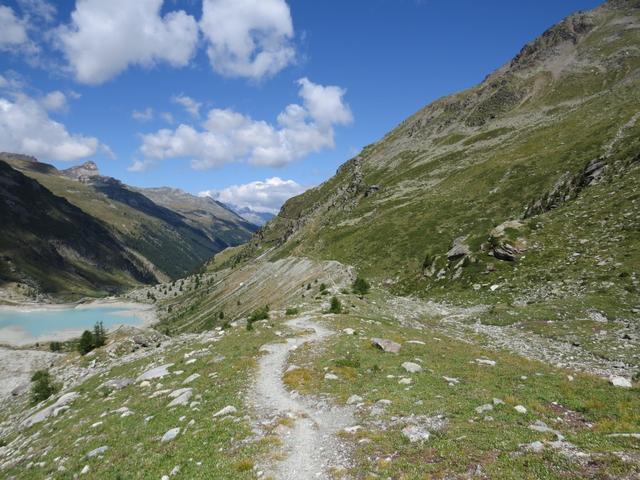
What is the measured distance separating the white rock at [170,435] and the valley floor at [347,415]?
0.12 meters

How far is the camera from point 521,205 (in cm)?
8238

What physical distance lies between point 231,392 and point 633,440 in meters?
17.9

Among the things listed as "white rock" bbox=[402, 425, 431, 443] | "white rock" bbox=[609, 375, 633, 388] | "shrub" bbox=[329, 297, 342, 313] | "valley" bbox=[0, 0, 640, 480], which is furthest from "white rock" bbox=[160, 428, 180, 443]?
"shrub" bbox=[329, 297, 342, 313]

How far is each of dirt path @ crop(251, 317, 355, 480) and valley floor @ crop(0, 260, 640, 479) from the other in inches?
2.9

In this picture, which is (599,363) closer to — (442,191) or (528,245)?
(528,245)

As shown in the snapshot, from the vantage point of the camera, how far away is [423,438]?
566 inches

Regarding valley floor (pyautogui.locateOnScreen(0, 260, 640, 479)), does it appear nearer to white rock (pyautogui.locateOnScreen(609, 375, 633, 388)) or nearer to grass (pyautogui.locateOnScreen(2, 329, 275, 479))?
grass (pyautogui.locateOnScreen(2, 329, 275, 479))

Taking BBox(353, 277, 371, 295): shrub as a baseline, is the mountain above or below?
above

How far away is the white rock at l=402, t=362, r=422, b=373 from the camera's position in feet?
74.7

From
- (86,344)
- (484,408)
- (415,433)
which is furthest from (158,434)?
(86,344)

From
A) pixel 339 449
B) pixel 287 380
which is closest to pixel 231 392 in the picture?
pixel 287 380

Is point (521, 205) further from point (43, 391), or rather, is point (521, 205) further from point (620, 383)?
point (43, 391)

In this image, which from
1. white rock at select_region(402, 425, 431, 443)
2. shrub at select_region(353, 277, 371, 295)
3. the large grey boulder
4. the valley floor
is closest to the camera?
the valley floor

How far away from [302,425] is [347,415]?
2.12 m
